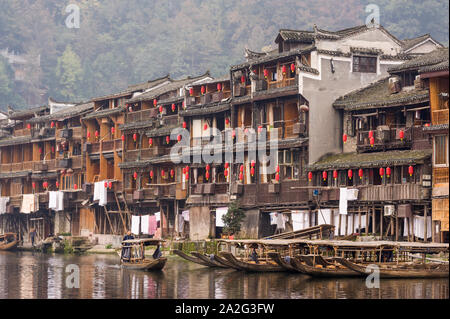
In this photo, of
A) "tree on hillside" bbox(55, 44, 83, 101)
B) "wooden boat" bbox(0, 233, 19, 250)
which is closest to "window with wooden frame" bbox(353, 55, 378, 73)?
"wooden boat" bbox(0, 233, 19, 250)

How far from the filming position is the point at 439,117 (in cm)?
4625

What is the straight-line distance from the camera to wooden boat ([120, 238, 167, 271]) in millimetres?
47281

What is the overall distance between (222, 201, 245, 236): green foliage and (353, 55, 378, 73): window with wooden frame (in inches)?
430

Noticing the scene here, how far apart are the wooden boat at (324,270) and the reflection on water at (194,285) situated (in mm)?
288

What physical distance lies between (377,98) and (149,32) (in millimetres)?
100798

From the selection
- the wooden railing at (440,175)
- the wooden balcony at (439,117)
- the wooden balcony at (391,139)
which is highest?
the wooden balcony at (439,117)

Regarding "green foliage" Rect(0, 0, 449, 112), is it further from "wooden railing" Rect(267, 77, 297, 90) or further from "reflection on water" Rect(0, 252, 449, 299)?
"reflection on water" Rect(0, 252, 449, 299)

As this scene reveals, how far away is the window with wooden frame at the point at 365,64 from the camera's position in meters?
56.8

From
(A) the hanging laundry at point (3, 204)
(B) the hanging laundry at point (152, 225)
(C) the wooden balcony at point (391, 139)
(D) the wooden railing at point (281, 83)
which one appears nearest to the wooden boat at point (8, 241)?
(A) the hanging laundry at point (3, 204)

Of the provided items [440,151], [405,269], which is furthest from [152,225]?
[405,269]

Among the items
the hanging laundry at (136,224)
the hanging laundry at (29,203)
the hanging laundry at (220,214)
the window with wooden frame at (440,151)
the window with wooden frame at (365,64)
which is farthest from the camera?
the hanging laundry at (29,203)

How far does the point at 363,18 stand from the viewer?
137000mm

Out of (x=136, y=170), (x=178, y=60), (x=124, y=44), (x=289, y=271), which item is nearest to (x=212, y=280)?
(x=289, y=271)

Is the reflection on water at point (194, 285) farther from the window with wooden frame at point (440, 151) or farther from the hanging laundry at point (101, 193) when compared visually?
the hanging laundry at point (101, 193)
